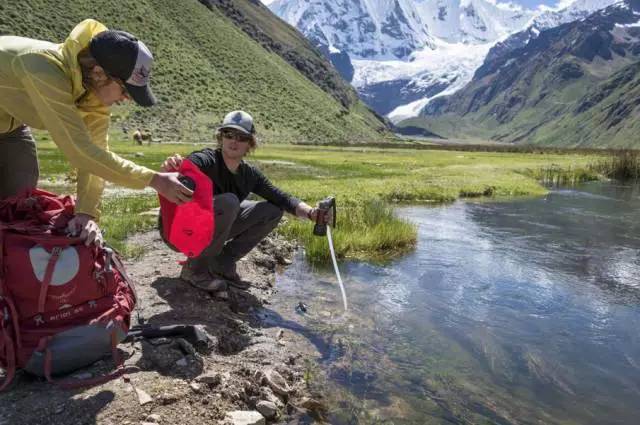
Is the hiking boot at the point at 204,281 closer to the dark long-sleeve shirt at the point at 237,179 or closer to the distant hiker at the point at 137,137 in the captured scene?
the dark long-sleeve shirt at the point at 237,179

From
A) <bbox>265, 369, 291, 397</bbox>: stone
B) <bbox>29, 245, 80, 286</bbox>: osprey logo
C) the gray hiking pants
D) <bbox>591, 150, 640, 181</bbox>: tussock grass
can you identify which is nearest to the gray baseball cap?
the gray hiking pants

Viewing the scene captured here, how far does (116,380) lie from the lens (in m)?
4.64

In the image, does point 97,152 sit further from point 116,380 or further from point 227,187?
point 227,187

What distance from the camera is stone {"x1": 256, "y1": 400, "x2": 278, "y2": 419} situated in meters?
5.05

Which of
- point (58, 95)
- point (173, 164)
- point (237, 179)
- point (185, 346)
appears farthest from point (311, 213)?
point (58, 95)

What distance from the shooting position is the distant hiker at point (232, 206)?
7082mm

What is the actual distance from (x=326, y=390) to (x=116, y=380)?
219 centimetres

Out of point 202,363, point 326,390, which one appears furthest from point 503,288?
point 202,363

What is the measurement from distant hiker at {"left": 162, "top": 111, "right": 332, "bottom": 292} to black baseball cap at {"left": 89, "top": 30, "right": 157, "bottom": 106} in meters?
1.68

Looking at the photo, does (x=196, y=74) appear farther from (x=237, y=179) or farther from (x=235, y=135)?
(x=235, y=135)

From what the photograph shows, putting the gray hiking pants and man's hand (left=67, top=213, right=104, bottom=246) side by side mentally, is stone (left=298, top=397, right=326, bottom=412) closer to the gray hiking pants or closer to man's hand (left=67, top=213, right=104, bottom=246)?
man's hand (left=67, top=213, right=104, bottom=246)

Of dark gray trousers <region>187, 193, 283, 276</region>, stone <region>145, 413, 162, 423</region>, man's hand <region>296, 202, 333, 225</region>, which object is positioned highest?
man's hand <region>296, 202, 333, 225</region>

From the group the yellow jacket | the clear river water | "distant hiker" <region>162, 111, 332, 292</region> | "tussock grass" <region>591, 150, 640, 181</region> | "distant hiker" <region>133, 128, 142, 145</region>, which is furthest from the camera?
"distant hiker" <region>133, 128, 142, 145</region>

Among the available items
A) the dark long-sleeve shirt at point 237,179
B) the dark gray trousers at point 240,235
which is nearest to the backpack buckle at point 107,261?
the dark long-sleeve shirt at point 237,179
